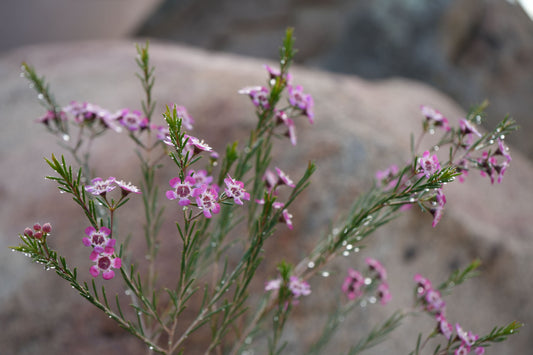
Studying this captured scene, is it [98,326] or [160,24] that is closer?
[98,326]

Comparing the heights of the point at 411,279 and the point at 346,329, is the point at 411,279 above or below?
above

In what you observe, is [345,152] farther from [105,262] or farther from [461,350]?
[105,262]

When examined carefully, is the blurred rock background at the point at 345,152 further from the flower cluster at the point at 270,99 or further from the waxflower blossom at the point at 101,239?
the waxflower blossom at the point at 101,239

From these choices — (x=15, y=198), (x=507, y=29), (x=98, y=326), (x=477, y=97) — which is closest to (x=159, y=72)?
(x=15, y=198)

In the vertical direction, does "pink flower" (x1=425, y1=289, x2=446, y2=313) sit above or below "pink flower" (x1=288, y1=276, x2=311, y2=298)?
below

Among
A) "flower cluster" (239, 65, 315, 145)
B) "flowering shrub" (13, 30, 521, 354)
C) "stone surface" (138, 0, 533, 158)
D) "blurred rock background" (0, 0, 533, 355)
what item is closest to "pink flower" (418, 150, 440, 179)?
"flowering shrub" (13, 30, 521, 354)

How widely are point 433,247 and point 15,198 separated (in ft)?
4.53

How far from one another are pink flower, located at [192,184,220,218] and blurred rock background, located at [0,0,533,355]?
0.82 m

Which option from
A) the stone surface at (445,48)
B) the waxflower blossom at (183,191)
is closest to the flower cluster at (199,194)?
the waxflower blossom at (183,191)

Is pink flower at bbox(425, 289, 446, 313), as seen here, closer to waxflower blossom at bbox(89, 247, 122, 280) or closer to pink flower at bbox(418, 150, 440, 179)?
pink flower at bbox(418, 150, 440, 179)

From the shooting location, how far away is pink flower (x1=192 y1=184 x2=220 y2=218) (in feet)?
1.81

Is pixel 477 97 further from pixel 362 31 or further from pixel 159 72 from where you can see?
pixel 159 72

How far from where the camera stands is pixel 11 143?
1691 millimetres

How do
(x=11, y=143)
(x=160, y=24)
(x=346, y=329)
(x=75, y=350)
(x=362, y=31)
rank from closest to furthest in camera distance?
(x=75, y=350) → (x=346, y=329) → (x=11, y=143) → (x=362, y=31) → (x=160, y=24)
